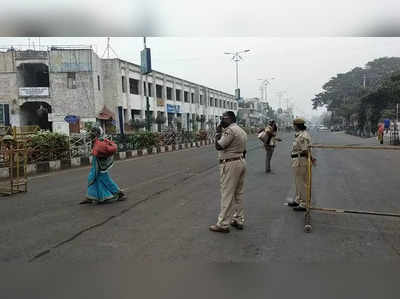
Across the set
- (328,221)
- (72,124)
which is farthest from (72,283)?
(72,124)

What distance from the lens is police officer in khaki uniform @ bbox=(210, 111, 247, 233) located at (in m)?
4.45

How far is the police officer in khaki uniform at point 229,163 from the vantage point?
4.45 m

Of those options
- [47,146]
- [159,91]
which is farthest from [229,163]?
[159,91]

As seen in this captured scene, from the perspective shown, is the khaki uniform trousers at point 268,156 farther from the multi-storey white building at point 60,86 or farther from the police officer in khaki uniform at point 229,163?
the multi-storey white building at point 60,86

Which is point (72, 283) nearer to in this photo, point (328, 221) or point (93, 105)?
point (328, 221)

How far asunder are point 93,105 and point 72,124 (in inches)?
454

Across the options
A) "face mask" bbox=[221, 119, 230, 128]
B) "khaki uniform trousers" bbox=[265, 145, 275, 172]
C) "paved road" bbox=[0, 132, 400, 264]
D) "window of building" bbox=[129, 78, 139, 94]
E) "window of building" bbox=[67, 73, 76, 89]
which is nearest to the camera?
"paved road" bbox=[0, 132, 400, 264]

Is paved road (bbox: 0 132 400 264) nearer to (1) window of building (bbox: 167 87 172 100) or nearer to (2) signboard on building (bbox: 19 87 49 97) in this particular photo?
(2) signboard on building (bbox: 19 87 49 97)

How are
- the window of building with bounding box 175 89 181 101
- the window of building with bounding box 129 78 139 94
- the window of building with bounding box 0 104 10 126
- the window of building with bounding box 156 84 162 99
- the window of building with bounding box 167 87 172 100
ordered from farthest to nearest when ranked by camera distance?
the window of building with bounding box 175 89 181 101, the window of building with bounding box 167 87 172 100, the window of building with bounding box 156 84 162 99, the window of building with bounding box 129 78 139 94, the window of building with bounding box 0 104 10 126

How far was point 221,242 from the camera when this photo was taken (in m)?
4.06

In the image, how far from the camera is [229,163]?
452cm

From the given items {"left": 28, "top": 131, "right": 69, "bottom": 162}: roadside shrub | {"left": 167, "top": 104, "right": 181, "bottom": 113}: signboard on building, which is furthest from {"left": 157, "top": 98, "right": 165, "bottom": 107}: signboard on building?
{"left": 28, "top": 131, "right": 69, "bottom": 162}: roadside shrub

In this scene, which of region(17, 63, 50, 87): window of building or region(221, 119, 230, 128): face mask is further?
region(17, 63, 50, 87): window of building

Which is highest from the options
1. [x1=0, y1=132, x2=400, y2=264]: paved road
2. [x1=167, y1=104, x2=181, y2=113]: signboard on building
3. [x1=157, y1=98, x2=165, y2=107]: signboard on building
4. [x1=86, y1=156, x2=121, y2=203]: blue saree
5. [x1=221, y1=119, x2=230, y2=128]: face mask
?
[x1=157, y1=98, x2=165, y2=107]: signboard on building
